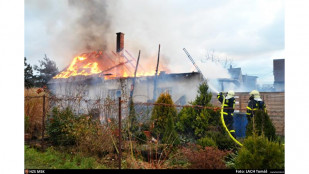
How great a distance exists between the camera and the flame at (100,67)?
1080 centimetres

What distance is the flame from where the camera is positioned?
10805 mm

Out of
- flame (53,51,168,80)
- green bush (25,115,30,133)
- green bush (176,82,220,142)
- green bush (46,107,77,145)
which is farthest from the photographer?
flame (53,51,168,80)

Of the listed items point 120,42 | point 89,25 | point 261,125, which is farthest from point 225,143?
point 89,25

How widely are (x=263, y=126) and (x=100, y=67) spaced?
8.27 metres

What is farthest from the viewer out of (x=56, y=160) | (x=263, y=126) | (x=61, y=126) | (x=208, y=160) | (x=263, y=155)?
(x=61, y=126)

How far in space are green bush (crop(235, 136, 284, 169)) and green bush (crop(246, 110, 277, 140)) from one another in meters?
0.98

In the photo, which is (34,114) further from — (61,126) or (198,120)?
(198,120)

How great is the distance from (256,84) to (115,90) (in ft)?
21.9

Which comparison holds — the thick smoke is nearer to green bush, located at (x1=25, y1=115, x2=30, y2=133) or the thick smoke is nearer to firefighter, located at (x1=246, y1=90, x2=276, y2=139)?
green bush, located at (x1=25, y1=115, x2=30, y2=133)

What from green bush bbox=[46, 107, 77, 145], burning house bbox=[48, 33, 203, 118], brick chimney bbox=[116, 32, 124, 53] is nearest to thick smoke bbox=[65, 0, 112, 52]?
brick chimney bbox=[116, 32, 124, 53]

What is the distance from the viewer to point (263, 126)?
4.75 meters
